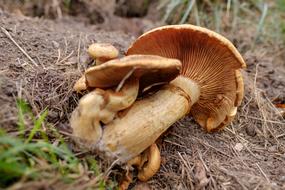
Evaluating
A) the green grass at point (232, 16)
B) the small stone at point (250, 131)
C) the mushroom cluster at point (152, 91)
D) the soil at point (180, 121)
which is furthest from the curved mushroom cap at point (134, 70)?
the green grass at point (232, 16)

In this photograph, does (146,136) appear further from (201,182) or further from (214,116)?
(214,116)

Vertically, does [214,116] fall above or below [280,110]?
above

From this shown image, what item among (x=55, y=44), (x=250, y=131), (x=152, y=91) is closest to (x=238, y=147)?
(x=250, y=131)

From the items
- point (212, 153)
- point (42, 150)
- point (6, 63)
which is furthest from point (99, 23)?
point (42, 150)

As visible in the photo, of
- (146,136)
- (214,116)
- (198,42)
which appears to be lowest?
(214,116)

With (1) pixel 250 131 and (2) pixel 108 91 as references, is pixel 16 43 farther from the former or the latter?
(1) pixel 250 131

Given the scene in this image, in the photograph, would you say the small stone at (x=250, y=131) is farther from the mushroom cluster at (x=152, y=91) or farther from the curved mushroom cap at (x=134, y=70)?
the curved mushroom cap at (x=134, y=70)
